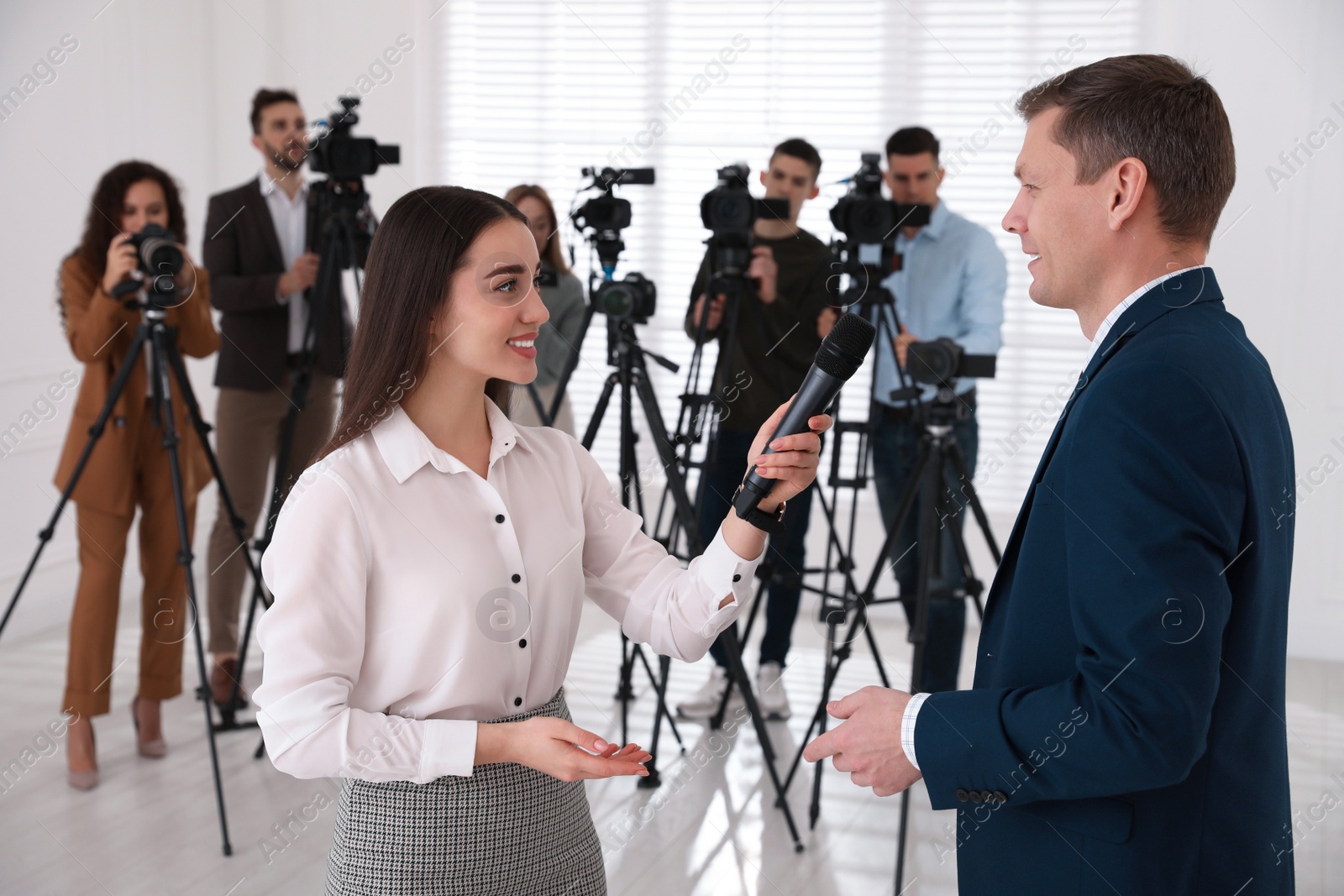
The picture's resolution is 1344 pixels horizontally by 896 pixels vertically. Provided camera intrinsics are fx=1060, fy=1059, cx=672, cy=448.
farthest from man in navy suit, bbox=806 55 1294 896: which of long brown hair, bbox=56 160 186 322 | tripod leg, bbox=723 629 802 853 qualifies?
long brown hair, bbox=56 160 186 322

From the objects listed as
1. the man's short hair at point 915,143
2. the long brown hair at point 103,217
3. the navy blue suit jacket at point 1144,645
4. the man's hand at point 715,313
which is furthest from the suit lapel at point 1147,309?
the long brown hair at point 103,217

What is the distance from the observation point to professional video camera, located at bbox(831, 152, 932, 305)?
2.79 meters

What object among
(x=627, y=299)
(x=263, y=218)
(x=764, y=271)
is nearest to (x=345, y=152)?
(x=263, y=218)

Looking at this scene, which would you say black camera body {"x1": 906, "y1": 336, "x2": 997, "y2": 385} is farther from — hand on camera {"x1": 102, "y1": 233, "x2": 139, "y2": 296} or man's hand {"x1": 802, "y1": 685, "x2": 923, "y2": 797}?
hand on camera {"x1": 102, "y1": 233, "x2": 139, "y2": 296}

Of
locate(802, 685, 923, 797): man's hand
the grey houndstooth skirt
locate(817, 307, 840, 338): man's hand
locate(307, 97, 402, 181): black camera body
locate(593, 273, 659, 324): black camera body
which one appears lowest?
the grey houndstooth skirt

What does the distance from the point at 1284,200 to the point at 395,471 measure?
3.72 metres

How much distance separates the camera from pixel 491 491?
135cm

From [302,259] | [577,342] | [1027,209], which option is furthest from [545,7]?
[1027,209]

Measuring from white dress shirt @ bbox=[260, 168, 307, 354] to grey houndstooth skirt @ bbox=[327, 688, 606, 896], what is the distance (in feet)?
8.25

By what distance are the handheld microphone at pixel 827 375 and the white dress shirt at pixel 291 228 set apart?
265 centimetres

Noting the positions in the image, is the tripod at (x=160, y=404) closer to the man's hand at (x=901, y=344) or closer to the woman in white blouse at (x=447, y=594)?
the woman in white blouse at (x=447, y=594)

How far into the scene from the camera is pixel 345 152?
3092 mm

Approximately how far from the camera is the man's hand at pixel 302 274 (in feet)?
10.9

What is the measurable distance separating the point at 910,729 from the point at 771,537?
2242mm
